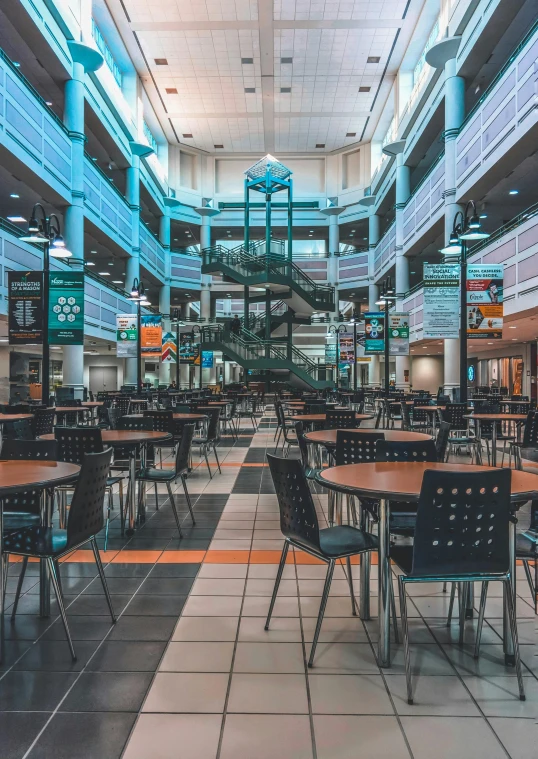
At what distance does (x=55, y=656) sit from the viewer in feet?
8.53

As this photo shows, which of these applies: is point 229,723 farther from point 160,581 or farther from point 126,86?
point 126,86

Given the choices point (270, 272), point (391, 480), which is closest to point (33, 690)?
point (391, 480)

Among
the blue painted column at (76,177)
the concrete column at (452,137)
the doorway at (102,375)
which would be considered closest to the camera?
the blue painted column at (76,177)

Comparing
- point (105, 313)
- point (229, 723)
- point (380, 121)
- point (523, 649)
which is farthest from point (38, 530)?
point (380, 121)

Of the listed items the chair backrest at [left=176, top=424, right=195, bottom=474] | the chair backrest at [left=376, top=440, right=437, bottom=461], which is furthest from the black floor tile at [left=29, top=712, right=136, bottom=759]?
the chair backrest at [left=176, top=424, right=195, bottom=474]

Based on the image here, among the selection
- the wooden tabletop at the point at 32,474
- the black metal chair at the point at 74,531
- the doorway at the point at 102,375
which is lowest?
the black metal chair at the point at 74,531

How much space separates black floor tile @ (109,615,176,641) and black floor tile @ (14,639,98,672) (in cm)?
15

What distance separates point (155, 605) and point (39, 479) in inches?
43.3

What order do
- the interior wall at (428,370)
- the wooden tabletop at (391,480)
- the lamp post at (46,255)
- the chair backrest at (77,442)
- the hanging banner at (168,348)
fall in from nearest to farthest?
the wooden tabletop at (391,480) → the chair backrest at (77,442) → the lamp post at (46,255) → the hanging banner at (168,348) → the interior wall at (428,370)

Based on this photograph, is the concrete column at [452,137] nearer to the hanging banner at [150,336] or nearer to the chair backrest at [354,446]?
the hanging banner at [150,336]

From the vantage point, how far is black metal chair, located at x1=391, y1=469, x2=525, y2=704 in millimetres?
2252

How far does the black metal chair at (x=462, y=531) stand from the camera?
7.39ft

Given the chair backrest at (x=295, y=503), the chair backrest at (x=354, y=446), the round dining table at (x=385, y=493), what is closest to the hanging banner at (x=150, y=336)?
the chair backrest at (x=354, y=446)

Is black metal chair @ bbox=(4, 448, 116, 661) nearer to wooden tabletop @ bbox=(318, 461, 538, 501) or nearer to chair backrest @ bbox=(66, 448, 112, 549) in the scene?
chair backrest @ bbox=(66, 448, 112, 549)
